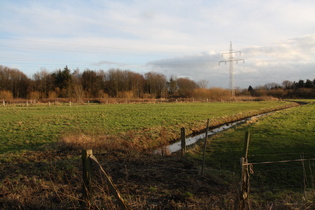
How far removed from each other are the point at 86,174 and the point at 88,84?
92.7 meters

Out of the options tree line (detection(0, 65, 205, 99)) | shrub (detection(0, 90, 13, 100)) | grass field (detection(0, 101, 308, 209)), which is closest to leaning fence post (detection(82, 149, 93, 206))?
grass field (detection(0, 101, 308, 209))

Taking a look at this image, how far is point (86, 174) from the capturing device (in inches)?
185

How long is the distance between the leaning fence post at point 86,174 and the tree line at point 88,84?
2831 inches

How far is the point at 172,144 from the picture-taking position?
16.4 m

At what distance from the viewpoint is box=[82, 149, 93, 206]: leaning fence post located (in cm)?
468

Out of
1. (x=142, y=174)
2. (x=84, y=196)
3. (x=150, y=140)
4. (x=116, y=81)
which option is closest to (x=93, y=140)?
(x=150, y=140)

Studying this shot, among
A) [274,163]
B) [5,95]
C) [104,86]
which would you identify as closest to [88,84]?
[104,86]

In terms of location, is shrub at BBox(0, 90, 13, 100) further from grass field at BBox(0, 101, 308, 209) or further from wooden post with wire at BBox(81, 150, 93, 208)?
wooden post with wire at BBox(81, 150, 93, 208)

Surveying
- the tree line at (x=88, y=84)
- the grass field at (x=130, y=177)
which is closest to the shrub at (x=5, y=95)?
the tree line at (x=88, y=84)

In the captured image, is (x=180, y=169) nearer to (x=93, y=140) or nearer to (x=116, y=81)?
(x=93, y=140)

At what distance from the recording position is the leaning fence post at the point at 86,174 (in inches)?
184

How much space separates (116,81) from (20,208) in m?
93.0

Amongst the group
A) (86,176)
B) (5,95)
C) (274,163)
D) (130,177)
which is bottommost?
(274,163)

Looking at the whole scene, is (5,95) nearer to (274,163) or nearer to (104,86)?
(104,86)
